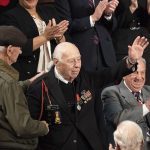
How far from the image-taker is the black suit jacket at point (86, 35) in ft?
17.3

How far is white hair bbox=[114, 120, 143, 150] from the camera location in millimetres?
3648

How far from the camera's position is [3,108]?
3770 mm

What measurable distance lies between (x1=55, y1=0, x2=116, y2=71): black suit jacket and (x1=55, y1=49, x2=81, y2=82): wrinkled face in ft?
3.18

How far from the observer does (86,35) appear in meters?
5.35

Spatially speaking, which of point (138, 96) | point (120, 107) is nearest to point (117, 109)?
point (120, 107)

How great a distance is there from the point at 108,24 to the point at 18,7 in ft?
3.11

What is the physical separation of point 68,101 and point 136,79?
0.85 meters

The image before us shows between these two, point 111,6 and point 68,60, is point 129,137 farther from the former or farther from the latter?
Answer: point 111,6


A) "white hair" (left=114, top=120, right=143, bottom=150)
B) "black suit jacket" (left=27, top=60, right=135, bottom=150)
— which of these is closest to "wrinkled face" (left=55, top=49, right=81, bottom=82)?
"black suit jacket" (left=27, top=60, right=135, bottom=150)

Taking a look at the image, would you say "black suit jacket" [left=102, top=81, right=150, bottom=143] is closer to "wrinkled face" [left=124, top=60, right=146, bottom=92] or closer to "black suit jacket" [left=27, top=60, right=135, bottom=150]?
"wrinkled face" [left=124, top=60, right=146, bottom=92]

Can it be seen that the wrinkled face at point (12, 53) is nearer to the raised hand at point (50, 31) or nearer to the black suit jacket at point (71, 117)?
the black suit jacket at point (71, 117)

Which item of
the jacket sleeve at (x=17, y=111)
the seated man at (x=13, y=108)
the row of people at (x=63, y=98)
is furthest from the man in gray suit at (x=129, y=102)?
the jacket sleeve at (x=17, y=111)

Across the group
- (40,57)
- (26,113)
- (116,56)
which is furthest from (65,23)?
(26,113)

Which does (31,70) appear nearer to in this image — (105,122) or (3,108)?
Result: (105,122)
